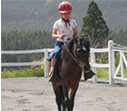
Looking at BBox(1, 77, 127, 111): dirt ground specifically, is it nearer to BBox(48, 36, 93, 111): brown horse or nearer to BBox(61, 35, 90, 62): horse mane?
BBox(48, 36, 93, 111): brown horse

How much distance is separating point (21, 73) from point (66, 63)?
13.0 meters

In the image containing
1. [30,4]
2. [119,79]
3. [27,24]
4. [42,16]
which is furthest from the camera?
[30,4]

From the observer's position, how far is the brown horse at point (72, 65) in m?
7.39

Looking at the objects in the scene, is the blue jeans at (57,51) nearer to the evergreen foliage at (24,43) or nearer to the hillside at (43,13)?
the evergreen foliage at (24,43)

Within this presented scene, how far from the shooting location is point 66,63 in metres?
7.88

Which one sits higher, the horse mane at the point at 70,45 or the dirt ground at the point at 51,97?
the horse mane at the point at 70,45

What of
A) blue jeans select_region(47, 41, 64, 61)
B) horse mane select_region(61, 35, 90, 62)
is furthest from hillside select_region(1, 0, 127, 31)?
horse mane select_region(61, 35, 90, 62)

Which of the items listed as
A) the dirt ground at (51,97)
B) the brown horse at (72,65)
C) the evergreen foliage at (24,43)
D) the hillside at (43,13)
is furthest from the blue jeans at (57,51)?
the hillside at (43,13)

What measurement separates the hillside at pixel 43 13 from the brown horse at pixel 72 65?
74.9 m

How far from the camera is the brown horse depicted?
7387 mm

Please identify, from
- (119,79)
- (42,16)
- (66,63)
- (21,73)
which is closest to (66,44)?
(66,63)

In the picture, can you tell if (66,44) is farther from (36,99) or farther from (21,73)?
(21,73)

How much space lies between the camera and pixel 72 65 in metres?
7.77

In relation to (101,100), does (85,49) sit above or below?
above
